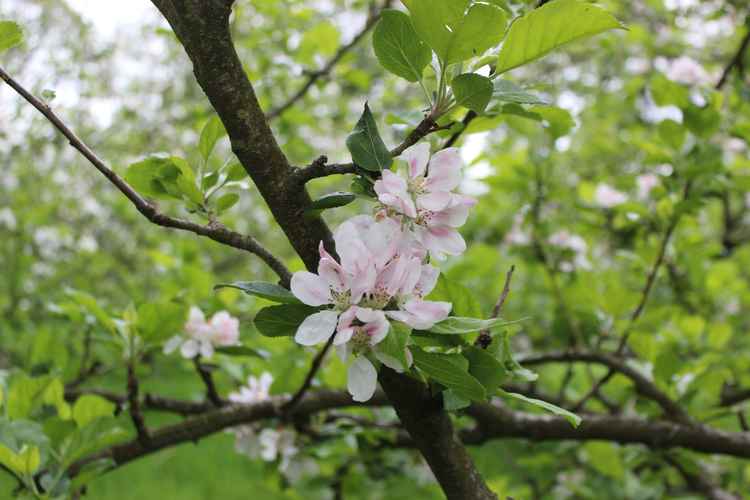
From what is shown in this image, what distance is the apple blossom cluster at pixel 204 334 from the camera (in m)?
1.52

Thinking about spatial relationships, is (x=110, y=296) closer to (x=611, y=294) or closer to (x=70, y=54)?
(x=70, y=54)

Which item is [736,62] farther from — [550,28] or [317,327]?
[317,327]

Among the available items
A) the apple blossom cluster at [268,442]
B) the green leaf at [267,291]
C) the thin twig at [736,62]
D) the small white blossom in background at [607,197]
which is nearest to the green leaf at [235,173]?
the green leaf at [267,291]

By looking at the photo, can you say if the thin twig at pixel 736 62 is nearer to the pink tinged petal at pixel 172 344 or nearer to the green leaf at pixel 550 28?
the green leaf at pixel 550 28

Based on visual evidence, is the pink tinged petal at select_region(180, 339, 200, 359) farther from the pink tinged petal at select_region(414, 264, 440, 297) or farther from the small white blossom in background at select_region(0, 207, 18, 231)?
the small white blossom in background at select_region(0, 207, 18, 231)

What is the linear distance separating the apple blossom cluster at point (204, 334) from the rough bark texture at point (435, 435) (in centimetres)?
69

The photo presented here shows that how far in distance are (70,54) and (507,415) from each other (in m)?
4.70

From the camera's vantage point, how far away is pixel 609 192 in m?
2.60

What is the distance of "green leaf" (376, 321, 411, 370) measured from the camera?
0.72m

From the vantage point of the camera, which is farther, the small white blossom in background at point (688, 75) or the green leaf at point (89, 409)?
the small white blossom in background at point (688, 75)

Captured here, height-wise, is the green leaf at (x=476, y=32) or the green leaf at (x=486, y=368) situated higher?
the green leaf at (x=476, y=32)

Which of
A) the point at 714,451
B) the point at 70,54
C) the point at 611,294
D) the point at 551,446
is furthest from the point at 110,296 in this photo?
the point at 714,451

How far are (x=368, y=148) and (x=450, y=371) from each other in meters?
0.26

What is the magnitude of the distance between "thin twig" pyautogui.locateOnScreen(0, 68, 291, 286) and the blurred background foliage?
4 cm
